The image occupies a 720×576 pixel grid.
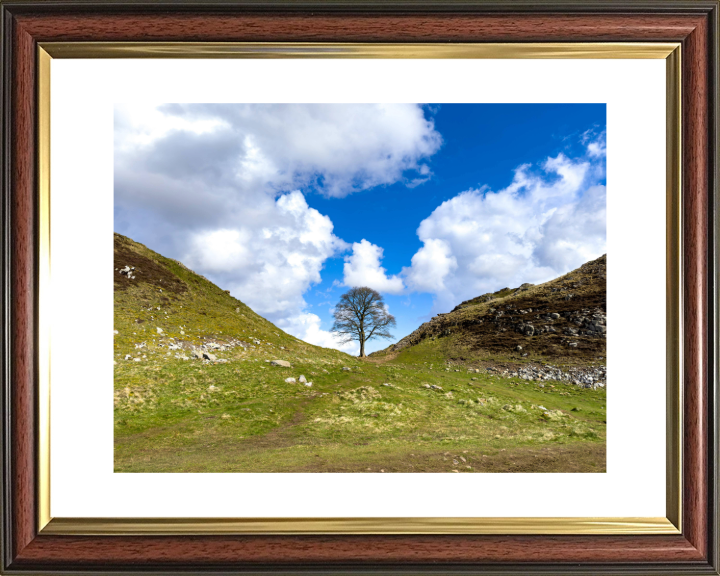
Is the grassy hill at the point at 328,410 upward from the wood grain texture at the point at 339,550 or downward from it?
downward

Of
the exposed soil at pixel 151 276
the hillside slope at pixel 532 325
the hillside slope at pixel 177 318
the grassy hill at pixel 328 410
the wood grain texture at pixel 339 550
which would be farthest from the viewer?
the exposed soil at pixel 151 276

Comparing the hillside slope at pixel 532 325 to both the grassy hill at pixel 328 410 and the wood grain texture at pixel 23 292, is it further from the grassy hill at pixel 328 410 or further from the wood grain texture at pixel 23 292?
the wood grain texture at pixel 23 292

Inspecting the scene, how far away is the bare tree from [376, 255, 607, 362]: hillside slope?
0.99 meters

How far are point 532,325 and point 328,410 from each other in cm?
932

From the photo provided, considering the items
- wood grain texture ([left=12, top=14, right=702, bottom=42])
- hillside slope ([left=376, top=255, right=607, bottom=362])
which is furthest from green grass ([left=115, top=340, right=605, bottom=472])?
wood grain texture ([left=12, top=14, right=702, bottom=42])

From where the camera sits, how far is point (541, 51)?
1425 mm

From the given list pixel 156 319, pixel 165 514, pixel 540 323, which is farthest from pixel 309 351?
pixel 540 323

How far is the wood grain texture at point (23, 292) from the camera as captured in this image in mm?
1381

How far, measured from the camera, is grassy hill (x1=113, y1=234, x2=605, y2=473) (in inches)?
104

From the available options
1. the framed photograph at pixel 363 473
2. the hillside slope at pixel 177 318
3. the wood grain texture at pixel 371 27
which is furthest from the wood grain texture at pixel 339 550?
the hillside slope at pixel 177 318

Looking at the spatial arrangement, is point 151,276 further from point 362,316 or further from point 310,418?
point 310,418

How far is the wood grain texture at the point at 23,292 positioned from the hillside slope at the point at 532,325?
8320mm

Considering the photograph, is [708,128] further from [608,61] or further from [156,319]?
[156,319]

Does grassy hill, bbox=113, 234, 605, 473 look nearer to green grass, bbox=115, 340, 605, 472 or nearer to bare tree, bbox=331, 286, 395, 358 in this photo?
green grass, bbox=115, 340, 605, 472
